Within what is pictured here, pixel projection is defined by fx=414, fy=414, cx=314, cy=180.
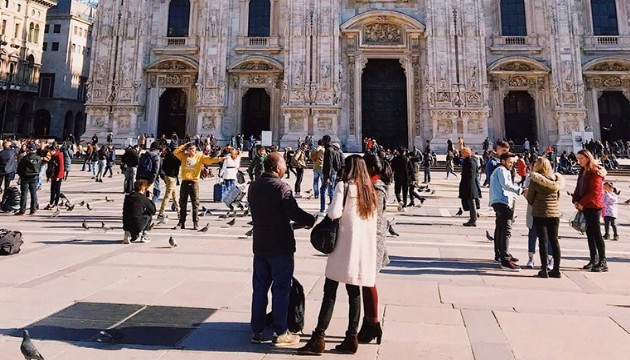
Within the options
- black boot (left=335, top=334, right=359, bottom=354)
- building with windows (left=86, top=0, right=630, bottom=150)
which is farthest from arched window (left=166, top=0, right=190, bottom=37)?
black boot (left=335, top=334, right=359, bottom=354)

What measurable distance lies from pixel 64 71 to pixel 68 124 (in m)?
6.17

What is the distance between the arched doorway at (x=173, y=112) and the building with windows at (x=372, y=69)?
0.44 meters

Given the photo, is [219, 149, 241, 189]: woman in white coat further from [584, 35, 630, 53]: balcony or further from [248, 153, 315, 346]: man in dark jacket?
[584, 35, 630, 53]: balcony

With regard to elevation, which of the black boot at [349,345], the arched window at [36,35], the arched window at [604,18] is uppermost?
the arched window at [36,35]

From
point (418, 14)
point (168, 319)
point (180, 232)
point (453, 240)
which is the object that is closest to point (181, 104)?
point (418, 14)

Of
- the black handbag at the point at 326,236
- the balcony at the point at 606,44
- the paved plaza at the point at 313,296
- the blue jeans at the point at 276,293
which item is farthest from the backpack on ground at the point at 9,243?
the balcony at the point at 606,44

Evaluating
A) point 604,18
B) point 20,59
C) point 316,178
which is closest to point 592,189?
point 316,178

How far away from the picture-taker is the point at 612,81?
1123 inches

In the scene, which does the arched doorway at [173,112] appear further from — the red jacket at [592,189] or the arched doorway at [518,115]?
the red jacket at [592,189]

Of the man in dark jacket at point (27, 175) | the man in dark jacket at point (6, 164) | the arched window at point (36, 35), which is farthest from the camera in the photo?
the arched window at point (36, 35)

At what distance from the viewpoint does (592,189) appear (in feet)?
20.1

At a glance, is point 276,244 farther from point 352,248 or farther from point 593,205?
point 593,205

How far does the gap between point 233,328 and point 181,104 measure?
97.7 ft

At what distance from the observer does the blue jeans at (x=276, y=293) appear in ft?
11.5
